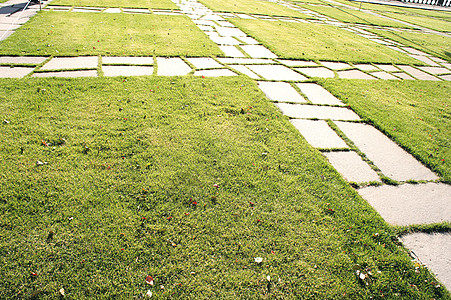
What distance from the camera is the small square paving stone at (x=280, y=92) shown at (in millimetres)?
4926

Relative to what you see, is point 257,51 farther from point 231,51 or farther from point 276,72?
point 276,72

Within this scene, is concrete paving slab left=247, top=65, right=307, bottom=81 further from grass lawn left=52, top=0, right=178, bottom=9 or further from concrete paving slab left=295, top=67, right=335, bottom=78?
grass lawn left=52, top=0, right=178, bottom=9

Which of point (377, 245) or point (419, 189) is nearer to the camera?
point (377, 245)

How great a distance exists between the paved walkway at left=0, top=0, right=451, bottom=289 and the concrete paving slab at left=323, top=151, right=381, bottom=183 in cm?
1

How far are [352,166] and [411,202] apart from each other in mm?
756

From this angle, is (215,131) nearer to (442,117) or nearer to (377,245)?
(377,245)

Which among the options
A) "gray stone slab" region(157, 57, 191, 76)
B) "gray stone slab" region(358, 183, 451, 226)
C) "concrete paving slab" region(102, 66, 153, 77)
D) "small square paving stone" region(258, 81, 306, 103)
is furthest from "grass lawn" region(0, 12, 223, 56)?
"gray stone slab" region(358, 183, 451, 226)

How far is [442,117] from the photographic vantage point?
16.8 ft

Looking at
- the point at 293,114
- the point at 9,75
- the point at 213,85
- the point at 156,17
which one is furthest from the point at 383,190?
the point at 156,17

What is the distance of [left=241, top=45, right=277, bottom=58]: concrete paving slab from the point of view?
690 centimetres

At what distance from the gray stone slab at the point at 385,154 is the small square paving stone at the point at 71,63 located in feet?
15.9

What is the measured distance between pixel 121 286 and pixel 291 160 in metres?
2.38

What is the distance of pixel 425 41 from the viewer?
37.2 feet

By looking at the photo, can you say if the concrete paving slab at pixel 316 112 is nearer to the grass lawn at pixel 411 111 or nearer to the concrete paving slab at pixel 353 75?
the grass lawn at pixel 411 111
